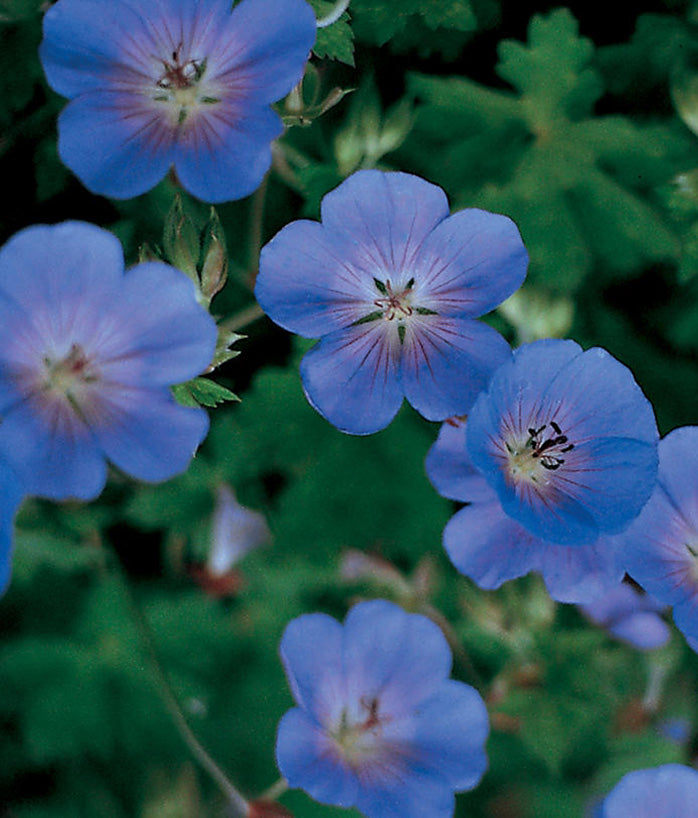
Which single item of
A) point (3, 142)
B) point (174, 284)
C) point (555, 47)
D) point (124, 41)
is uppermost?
point (555, 47)

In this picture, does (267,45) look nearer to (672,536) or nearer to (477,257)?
(477,257)

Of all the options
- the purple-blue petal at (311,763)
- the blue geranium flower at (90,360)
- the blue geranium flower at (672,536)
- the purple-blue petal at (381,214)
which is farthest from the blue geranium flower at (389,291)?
the purple-blue petal at (311,763)

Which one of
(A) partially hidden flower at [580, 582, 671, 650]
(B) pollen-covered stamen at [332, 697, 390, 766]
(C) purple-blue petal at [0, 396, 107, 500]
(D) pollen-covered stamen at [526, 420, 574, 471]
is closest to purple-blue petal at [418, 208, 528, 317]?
(D) pollen-covered stamen at [526, 420, 574, 471]

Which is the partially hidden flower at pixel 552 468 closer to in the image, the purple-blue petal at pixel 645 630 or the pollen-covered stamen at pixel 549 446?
the pollen-covered stamen at pixel 549 446

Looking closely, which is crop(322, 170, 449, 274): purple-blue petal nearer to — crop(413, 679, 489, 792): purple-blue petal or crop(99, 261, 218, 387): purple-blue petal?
crop(99, 261, 218, 387): purple-blue petal

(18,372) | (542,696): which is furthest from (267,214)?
(542,696)

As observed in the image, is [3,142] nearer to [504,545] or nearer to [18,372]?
[18,372]
